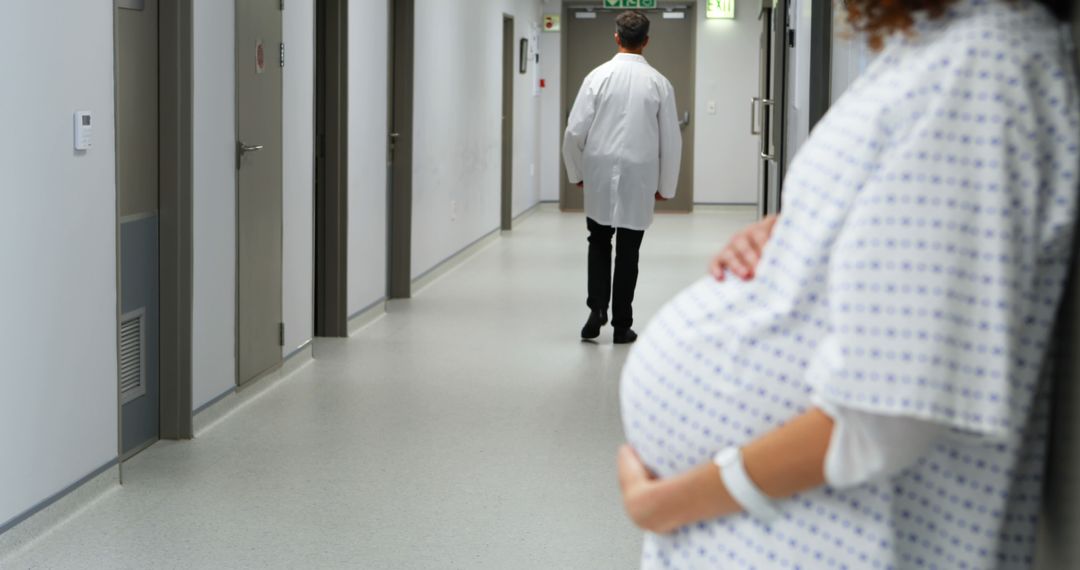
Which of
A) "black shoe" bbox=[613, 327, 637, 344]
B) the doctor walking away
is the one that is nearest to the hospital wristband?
the doctor walking away

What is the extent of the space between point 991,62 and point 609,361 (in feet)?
16.6

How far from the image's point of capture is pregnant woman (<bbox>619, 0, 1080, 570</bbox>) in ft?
2.97

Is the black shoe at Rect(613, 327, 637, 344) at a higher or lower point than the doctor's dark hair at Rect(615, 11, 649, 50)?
lower

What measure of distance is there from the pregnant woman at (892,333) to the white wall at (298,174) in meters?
4.52

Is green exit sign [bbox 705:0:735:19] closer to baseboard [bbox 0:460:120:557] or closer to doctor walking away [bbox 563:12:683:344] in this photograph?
doctor walking away [bbox 563:12:683:344]

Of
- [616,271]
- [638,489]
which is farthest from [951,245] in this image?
[616,271]

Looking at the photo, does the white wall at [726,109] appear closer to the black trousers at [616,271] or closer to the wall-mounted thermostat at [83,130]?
the black trousers at [616,271]

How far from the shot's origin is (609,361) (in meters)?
5.95

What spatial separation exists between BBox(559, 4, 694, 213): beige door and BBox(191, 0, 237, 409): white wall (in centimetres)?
1011

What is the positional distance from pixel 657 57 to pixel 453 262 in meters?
6.08

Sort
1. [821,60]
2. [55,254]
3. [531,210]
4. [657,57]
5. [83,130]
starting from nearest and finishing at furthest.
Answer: [55,254]
[83,130]
[821,60]
[531,210]
[657,57]

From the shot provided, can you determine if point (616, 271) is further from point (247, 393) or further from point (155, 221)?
point (155, 221)

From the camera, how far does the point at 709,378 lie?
1.07 metres

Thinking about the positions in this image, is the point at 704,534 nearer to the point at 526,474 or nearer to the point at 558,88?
the point at 526,474
